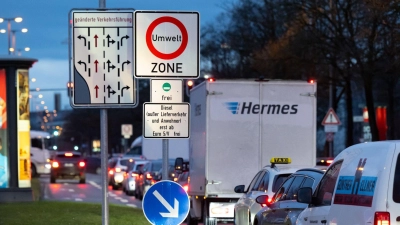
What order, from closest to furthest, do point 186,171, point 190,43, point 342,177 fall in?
point 342,177 → point 190,43 → point 186,171

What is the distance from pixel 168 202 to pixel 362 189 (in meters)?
2.33

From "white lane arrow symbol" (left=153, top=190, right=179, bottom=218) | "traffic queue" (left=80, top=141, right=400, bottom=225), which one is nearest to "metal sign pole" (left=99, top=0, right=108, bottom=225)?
"white lane arrow symbol" (left=153, top=190, right=179, bottom=218)

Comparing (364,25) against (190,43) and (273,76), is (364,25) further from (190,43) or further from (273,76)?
(190,43)

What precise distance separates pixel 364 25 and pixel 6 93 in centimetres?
1327

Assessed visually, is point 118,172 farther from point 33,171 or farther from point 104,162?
point 104,162

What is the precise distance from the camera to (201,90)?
1884cm

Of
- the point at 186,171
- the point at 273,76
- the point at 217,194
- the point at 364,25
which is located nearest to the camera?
the point at 217,194

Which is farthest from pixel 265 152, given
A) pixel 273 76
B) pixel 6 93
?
pixel 273 76

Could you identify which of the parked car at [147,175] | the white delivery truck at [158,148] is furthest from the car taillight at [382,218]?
the white delivery truck at [158,148]

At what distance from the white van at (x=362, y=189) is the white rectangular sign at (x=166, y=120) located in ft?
4.92

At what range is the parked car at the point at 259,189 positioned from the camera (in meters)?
14.6

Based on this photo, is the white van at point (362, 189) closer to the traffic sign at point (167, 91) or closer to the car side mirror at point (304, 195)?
the car side mirror at point (304, 195)

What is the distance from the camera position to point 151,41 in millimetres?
9484

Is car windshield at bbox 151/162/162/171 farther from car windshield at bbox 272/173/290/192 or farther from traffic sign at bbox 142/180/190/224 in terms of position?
traffic sign at bbox 142/180/190/224
